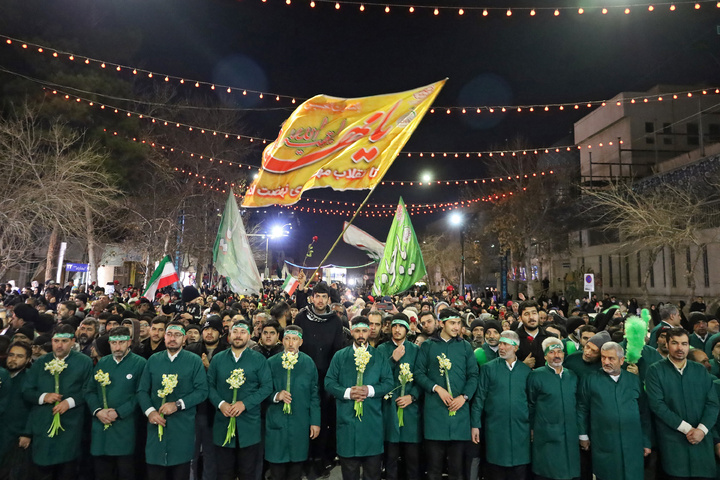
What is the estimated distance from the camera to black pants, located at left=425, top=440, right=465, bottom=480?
16.9ft

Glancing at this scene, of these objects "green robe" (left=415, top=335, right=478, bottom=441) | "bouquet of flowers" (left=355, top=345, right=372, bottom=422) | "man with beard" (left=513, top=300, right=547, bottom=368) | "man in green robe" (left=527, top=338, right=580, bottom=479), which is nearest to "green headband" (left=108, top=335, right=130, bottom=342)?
Result: "bouquet of flowers" (left=355, top=345, right=372, bottom=422)

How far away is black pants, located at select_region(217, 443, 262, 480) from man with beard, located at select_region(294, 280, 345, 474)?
3.58ft

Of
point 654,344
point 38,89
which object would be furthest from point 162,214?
point 654,344

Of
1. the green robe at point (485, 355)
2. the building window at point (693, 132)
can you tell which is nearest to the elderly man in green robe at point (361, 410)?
the green robe at point (485, 355)

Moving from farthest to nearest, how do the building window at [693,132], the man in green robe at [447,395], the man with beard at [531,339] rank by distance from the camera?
1. the building window at [693,132]
2. the man with beard at [531,339]
3. the man in green robe at [447,395]

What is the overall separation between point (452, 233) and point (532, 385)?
46.5m

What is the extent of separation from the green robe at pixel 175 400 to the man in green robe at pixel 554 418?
3.56m

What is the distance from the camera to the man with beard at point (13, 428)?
4.91 m

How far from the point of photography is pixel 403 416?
5336 millimetres

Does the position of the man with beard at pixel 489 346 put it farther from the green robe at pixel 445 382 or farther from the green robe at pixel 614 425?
the green robe at pixel 614 425

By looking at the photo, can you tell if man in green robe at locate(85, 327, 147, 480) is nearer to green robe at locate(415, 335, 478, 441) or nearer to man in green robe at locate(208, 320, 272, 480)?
man in green robe at locate(208, 320, 272, 480)

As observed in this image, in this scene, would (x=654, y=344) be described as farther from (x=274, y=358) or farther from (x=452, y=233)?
(x=452, y=233)

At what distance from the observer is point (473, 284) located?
153 ft

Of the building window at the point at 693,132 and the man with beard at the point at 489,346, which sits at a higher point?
the building window at the point at 693,132
